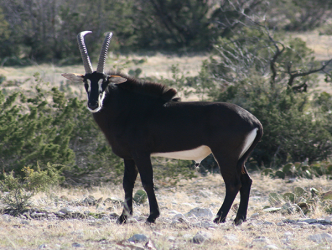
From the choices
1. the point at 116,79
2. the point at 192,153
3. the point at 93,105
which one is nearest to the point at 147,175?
the point at 192,153

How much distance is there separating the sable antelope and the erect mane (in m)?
0.11

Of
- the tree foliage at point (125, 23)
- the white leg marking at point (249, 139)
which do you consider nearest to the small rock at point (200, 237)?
the white leg marking at point (249, 139)

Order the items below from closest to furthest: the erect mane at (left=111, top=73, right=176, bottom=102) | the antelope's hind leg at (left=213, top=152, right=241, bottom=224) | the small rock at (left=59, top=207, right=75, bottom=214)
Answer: the antelope's hind leg at (left=213, top=152, right=241, bottom=224)
the erect mane at (left=111, top=73, right=176, bottom=102)
the small rock at (left=59, top=207, right=75, bottom=214)

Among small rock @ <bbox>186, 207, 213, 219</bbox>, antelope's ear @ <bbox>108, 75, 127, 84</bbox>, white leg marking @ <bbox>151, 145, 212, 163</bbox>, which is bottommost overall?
small rock @ <bbox>186, 207, 213, 219</bbox>

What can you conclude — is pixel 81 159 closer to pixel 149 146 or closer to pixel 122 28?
pixel 149 146

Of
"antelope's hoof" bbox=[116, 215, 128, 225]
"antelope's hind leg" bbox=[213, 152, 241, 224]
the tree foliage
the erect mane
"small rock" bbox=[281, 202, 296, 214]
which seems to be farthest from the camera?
the tree foliage

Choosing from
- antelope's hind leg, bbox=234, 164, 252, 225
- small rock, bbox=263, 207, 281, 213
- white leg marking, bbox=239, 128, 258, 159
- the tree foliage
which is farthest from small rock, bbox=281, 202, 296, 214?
the tree foliage

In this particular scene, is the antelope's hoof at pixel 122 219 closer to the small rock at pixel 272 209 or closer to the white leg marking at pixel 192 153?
the white leg marking at pixel 192 153

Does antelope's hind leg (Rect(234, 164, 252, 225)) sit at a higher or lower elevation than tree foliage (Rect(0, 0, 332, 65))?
lower

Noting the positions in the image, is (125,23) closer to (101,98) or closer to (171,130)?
(101,98)

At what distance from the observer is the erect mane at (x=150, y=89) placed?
21.7 feet

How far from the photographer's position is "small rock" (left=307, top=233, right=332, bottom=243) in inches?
197

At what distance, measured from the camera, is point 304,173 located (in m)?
10.7

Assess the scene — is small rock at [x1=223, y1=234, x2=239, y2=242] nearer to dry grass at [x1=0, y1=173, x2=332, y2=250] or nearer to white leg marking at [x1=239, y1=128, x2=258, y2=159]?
dry grass at [x1=0, y1=173, x2=332, y2=250]
